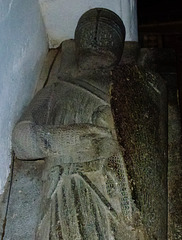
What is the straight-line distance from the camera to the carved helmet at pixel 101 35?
3.73 m

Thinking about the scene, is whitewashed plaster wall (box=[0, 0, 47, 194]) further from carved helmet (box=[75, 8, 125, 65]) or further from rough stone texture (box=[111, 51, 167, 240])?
rough stone texture (box=[111, 51, 167, 240])

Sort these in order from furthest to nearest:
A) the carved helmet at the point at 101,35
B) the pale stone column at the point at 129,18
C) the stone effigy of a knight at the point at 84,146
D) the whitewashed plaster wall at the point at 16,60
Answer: the pale stone column at the point at 129,18 < the carved helmet at the point at 101,35 < the whitewashed plaster wall at the point at 16,60 < the stone effigy of a knight at the point at 84,146

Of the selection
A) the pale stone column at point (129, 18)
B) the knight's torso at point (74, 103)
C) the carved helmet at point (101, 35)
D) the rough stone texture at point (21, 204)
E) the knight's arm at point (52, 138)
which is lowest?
the rough stone texture at point (21, 204)

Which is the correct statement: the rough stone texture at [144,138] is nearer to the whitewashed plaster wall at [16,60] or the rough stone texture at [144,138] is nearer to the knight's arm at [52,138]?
the knight's arm at [52,138]

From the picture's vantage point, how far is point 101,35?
3736 millimetres

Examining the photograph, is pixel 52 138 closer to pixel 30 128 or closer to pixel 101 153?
pixel 30 128

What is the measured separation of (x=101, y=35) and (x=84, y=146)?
0.82 meters

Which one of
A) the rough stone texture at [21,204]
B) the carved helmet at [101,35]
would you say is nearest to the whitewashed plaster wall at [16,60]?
the rough stone texture at [21,204]

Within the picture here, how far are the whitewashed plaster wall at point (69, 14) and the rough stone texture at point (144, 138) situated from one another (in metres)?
0.78

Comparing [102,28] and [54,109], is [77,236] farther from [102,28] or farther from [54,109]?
[102,28]

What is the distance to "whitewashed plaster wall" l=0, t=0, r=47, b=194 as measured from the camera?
11.2 feet

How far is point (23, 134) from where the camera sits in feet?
10.8

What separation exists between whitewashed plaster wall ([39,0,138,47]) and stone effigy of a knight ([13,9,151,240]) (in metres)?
0.33

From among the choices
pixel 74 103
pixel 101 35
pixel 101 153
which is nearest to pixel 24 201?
pixel 101 153
